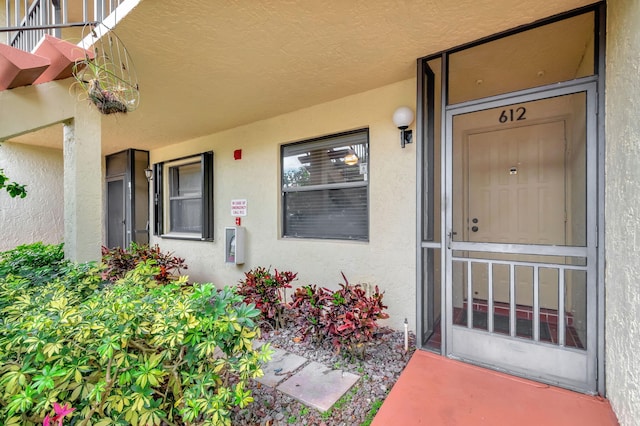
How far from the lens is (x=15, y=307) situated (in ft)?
4.99

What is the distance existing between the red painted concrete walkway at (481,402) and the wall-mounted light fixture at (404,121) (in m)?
2.05

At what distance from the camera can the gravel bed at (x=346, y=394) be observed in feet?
5.61

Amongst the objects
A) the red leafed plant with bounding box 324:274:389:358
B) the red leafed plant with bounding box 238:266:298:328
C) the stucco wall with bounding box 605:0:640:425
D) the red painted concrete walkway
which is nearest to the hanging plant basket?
the red leafed plant with bounding box 238:266:298:328

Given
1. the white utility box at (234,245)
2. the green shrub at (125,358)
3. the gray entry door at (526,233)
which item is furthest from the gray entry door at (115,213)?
the gray entry door at (526,233)

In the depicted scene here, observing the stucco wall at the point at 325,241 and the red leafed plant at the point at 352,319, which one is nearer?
the red leafed plant at the point at 352,319

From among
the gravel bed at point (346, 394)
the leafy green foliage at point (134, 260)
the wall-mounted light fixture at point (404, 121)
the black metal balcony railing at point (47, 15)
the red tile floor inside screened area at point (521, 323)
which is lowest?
the gravel bed at point (346, 394)

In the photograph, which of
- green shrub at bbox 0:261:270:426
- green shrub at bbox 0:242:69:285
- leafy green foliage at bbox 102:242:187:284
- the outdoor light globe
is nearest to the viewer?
green shrub at bbox 0:261:270:426

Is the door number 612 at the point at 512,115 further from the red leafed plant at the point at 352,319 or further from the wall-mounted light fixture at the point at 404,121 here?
the red leafed plant at the point at 352,319

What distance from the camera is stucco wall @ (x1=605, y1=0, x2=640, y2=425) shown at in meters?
1.38

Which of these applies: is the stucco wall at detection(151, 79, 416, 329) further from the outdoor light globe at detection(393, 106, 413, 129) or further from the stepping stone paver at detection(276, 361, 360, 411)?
the stepping stone paver at detection(276, 361, 360, 411)

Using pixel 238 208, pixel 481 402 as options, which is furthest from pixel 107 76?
pixel 481 402

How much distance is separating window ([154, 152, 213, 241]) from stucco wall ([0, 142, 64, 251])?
68.0 inches

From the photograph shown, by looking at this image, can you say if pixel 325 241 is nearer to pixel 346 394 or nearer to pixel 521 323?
pixel 346 394

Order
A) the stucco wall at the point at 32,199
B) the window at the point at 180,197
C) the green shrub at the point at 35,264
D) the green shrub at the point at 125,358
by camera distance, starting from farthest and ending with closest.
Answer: the window at the point at 180,197, the stucco wall at the point at 32,199, the green shrub at the point at 35,264, the green shrub at the point at 125,358
